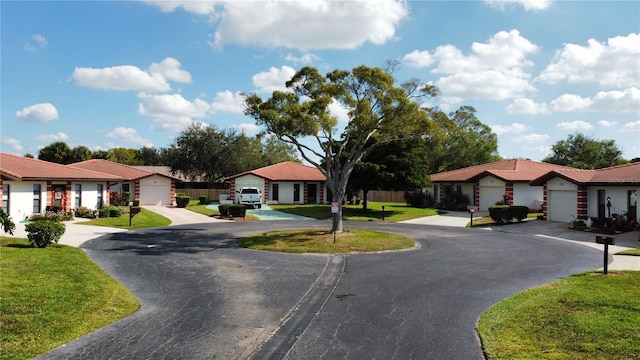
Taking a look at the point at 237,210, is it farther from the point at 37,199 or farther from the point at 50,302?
the point at 50,302

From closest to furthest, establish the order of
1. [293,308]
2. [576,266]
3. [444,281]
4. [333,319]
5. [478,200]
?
[333,319]
[293,308]
[444,281]
[576,266]
[478,200]

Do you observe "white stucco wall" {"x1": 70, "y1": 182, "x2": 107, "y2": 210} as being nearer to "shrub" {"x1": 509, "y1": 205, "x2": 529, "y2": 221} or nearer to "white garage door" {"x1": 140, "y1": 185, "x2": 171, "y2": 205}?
"white garage door" {"x1": 140, "y1": 185, "x2": 171, "y2": 205}

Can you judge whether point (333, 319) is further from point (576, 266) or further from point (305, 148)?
point (305, 148)

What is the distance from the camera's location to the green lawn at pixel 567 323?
22.6 ft

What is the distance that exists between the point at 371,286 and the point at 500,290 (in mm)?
3277

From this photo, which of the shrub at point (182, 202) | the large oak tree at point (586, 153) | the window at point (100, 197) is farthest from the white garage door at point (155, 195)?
the large oak tree at point (586, 153)

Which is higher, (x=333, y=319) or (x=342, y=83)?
(x=342, y=83)

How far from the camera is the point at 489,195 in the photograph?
→ 3897 cm

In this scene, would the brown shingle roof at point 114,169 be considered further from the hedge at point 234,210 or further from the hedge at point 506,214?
the hedge at point 506,214

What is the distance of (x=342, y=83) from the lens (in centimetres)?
2180

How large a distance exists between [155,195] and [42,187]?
16.6 meters

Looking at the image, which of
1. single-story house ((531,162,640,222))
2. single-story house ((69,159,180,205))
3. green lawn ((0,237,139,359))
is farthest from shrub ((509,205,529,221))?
single-story house ((69,159,180,205))

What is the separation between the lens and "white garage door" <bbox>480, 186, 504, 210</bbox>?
3797cm

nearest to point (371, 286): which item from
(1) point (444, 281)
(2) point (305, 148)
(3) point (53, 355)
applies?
(1) point (444, 281)
